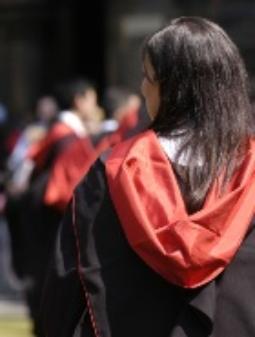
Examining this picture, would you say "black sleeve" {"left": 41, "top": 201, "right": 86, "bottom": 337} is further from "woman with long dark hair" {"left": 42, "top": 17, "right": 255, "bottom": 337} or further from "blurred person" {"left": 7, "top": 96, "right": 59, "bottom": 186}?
"blurred person" {"left": 7, "top": 96, "right": 59, "bottom": 186}

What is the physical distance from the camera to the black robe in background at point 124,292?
10.4ft

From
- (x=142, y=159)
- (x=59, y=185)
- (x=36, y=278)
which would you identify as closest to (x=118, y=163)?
(x=142, y=159)

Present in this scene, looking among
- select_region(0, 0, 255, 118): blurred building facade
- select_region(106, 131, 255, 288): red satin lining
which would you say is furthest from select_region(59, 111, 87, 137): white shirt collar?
select_region(0, 0, 255, 118): blurred building facade

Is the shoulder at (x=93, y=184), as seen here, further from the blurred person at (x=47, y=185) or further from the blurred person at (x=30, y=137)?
the blurred person at (x=30, y=137)

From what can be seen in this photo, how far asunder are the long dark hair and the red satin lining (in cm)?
5

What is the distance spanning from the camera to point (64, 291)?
10.8ft

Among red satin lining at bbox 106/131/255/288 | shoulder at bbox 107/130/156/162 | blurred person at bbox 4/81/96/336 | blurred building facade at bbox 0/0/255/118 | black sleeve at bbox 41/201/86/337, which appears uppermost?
shoulder at bbox 107/130/156/162

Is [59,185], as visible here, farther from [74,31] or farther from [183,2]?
[74,31]

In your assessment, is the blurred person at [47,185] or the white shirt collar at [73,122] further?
the white shirt collar at [73,122]

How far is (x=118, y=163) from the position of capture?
128 inches

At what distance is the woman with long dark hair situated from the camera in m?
3.14

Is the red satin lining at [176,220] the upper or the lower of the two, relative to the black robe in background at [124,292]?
upper

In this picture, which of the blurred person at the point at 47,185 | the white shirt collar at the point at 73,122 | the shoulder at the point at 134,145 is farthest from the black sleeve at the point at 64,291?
the white shirt collar at the point at 73,122

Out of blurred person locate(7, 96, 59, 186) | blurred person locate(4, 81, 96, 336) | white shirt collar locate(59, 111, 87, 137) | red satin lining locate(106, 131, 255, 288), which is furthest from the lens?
blurred person locate(7, 96, 59, 186)
